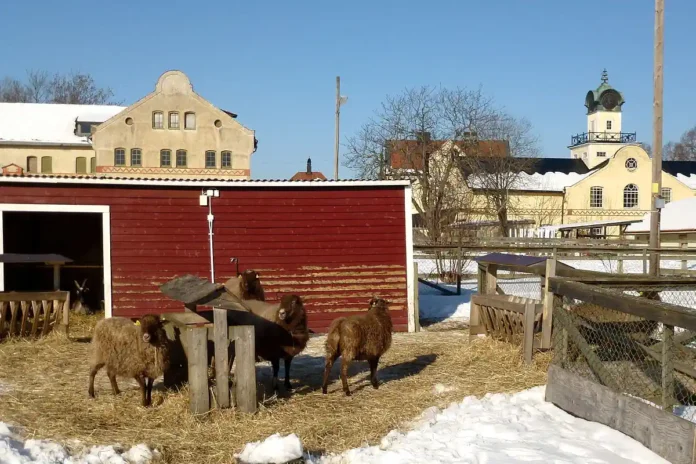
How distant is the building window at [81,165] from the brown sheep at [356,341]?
47.6 meters

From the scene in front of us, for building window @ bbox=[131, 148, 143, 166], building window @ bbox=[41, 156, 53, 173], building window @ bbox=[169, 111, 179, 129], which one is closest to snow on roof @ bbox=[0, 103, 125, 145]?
building window @ bbox=[41, 156, 53, 173]

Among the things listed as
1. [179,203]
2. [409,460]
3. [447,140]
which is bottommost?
[409,460]

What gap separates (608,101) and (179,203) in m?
86.4

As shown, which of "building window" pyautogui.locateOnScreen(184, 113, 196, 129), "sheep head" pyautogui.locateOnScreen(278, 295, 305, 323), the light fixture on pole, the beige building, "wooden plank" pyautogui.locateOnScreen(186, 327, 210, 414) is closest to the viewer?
"wooden plank" pyautogui.locateOnScreen(186, 327, 210, 414)

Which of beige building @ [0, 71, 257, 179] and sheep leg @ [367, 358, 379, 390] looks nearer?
sheep leg @ [367, 358, 379, 390]

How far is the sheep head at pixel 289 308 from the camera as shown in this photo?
7.82 metres

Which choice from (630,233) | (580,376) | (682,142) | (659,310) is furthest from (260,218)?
(682,142)

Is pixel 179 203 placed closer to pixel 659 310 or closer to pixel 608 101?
pixel 659 310

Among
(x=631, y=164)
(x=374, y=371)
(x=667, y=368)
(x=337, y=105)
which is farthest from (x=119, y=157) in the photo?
(x=667, y=368)

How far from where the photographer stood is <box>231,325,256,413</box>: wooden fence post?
7.07m

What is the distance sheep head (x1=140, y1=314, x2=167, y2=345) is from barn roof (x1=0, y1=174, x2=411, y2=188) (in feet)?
21.0

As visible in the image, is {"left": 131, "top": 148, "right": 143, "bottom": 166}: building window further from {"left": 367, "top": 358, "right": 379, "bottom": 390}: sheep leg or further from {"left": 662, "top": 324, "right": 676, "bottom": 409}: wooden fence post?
{"left": 662, "top": 324, "right": 676, "bottom": 409}: wooden fence post

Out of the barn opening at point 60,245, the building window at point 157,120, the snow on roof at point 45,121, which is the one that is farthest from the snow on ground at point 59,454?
the snow on roof at point 45,121

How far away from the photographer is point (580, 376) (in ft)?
21.9
